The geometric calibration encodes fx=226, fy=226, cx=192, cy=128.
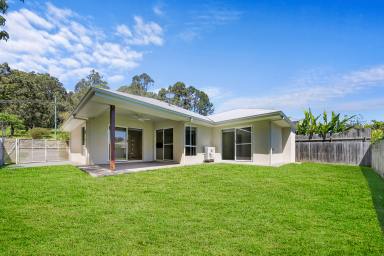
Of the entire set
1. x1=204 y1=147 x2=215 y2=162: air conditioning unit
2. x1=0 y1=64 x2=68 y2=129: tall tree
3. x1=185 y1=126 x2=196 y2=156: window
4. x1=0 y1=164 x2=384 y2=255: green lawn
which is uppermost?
x1=0 y1=64 x2=68 y2=129: tall tree

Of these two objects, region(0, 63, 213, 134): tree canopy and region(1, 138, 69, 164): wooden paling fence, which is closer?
region(1, 138, 69, 164): wooden paling fence

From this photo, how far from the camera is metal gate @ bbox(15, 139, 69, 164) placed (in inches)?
531

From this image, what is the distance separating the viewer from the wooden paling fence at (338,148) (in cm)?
1278

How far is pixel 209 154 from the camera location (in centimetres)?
1429

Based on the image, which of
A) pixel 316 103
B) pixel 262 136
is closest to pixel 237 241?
pixel 262 136

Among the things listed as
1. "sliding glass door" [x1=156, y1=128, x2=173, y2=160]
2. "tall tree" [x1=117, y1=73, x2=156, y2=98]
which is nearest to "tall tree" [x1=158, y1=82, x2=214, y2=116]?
"tall tree" [x1=117, y1=73, x2=156, y2=98]

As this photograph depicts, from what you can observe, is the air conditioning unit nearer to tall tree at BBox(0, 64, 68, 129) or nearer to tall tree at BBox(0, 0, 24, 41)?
tall tree at BBox(0, 0, 24, 41)

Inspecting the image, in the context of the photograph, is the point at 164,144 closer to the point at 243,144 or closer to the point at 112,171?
the point at 243,144

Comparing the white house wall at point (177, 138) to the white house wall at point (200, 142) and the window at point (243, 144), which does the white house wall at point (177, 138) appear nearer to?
the white house wall at point (200, 142)

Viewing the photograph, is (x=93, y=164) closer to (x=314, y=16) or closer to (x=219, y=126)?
(x=219, y=126)

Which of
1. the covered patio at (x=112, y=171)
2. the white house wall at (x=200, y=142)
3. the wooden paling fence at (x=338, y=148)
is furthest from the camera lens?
the white house wall at (x=200, y=142)

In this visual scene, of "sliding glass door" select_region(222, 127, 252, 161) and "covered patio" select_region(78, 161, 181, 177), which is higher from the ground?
"sliding glass door" select_region(222, 127, 252, 161)

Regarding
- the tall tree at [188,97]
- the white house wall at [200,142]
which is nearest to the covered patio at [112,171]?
the white house wall at [200,142]

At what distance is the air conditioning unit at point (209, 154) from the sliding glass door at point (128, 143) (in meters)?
4.14
